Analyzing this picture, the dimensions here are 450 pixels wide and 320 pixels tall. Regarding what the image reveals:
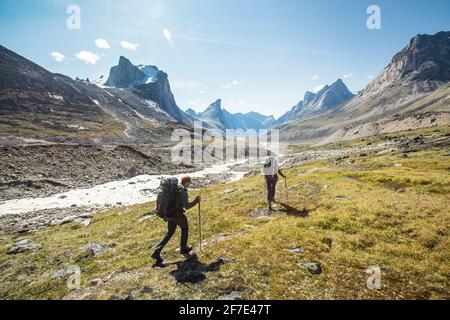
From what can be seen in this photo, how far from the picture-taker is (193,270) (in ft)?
40.9

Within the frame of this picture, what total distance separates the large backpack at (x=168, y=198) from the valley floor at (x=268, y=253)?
107 inches

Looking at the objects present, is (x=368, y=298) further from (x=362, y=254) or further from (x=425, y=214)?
(x=425, y=214)

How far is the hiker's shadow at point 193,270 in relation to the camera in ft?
38.4

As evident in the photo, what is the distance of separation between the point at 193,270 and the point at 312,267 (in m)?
5.39

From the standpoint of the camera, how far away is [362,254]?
13.2 meters

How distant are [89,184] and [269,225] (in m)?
45.9

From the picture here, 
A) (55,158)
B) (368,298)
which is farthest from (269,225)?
(55,158)

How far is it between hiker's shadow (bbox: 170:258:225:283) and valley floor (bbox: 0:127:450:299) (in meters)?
0.05

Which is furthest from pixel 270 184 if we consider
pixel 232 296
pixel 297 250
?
pixel 232 296

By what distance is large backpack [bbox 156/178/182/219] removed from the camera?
42.3 feet

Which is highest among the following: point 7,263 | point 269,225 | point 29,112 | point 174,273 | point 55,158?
point 29,112

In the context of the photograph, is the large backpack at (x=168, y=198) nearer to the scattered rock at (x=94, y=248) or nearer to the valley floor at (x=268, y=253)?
the valley floor at (x=268, y=253)

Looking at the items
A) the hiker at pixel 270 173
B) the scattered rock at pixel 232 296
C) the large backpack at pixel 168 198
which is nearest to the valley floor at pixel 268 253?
the scattered rock at pixel 232 296

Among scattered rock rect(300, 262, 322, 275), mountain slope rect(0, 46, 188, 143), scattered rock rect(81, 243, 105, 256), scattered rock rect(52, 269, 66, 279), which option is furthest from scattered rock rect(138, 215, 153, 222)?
mountain slope rect(0, 46, 188, 143)
